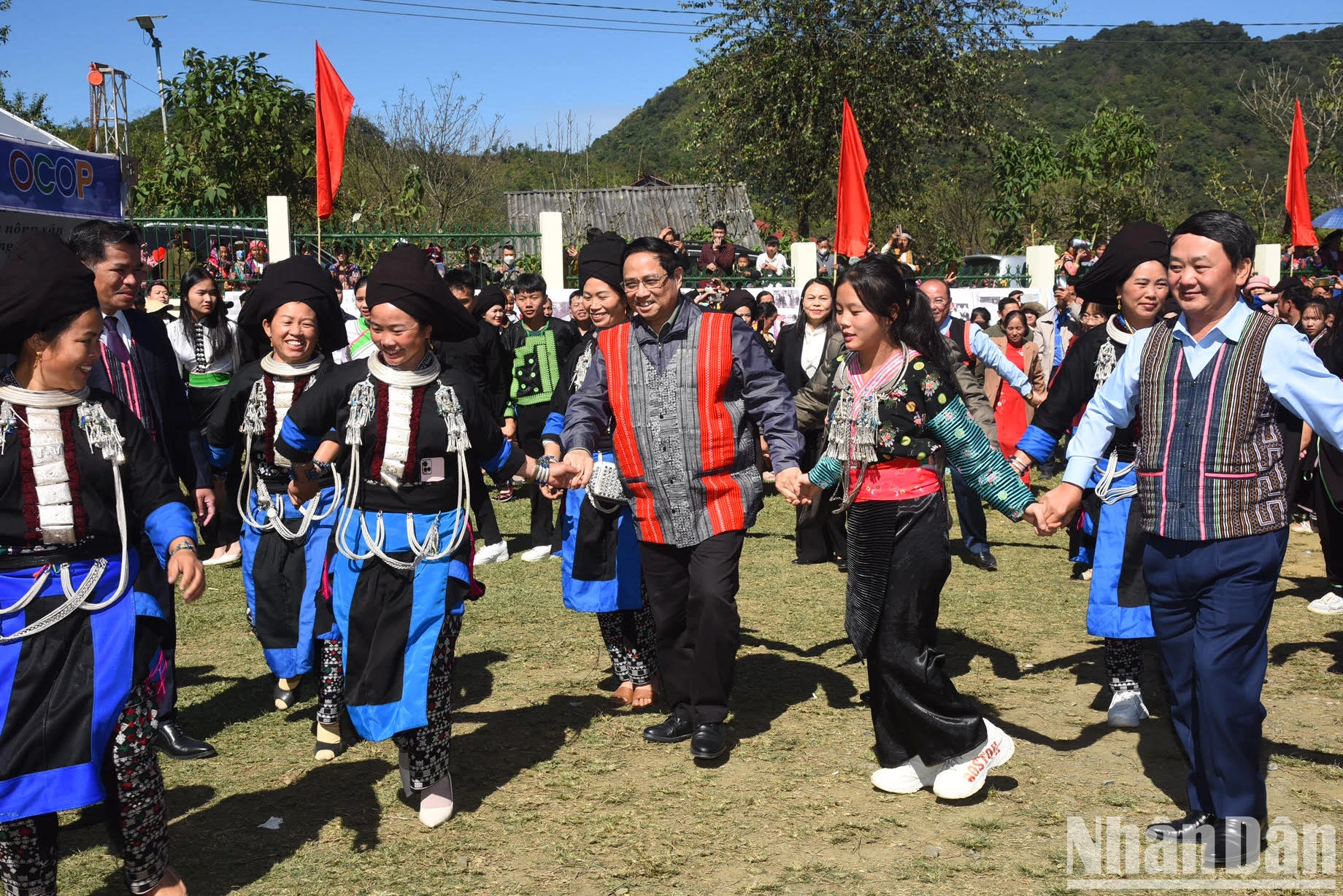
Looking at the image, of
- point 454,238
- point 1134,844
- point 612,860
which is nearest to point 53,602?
point 612,860

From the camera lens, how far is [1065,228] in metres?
34.0

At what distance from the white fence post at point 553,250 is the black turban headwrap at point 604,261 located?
31.5ft

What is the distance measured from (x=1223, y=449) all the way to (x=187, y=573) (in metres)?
3.24

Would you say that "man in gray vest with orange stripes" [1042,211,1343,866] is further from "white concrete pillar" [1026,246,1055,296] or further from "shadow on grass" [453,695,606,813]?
"white concrete pillar" [1026,246,1055,296]

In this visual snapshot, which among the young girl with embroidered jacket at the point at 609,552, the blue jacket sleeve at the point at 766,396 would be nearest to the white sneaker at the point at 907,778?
the blue jacket sleeve at the point at 766,396

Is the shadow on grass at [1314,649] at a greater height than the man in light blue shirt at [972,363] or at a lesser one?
lesser

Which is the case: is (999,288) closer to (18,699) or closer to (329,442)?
(329,442)

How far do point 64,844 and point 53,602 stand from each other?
4.70 feet

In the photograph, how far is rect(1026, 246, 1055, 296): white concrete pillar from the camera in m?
19.8

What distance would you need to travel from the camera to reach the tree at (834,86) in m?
23.1

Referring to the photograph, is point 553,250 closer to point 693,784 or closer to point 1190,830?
point 693,784

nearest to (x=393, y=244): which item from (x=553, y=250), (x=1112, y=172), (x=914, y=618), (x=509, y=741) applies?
(x=553, y=250)

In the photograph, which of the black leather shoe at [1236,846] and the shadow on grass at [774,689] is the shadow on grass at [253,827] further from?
the black leather shoe at [1236,846]

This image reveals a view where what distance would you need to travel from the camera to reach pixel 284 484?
551 centimetres
